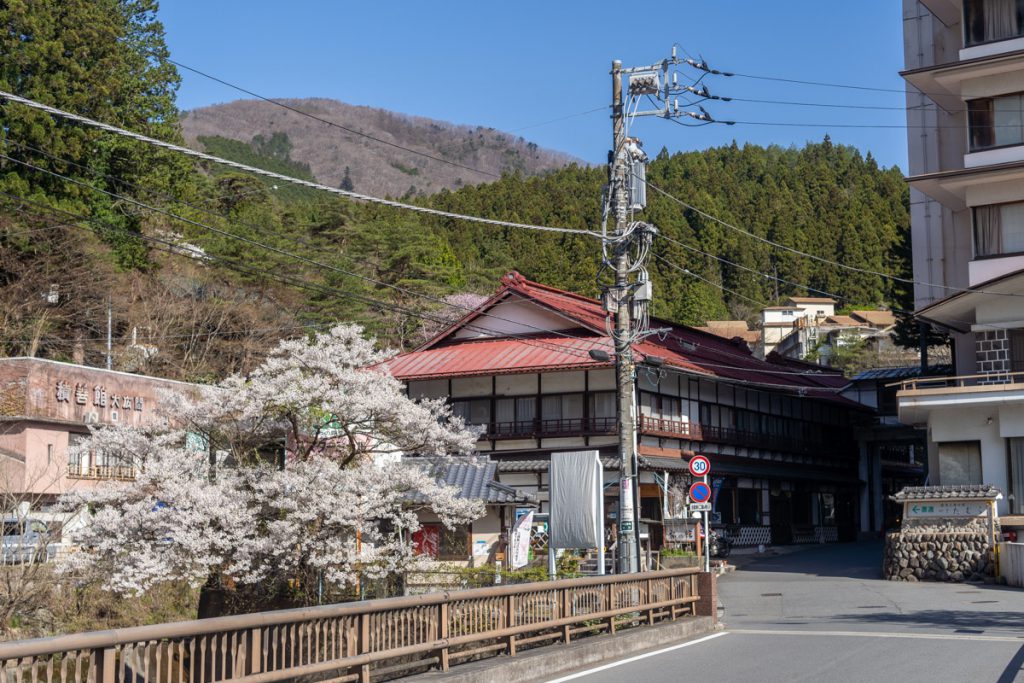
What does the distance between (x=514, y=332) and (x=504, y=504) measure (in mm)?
11182

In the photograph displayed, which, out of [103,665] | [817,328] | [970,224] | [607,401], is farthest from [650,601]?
[817,328]

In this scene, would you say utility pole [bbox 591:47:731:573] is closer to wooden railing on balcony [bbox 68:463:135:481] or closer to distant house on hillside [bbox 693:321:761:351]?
wooden railing on balcony [bbox 68:463:135:481]

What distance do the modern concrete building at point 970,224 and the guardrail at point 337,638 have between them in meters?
20.4

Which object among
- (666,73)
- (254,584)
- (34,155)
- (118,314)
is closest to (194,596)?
(254,584)

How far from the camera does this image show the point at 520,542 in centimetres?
2856

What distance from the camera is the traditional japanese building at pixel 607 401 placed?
36.6 metres

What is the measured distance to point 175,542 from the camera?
19.3 metres

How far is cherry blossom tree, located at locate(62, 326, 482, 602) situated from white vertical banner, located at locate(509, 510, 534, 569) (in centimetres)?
564

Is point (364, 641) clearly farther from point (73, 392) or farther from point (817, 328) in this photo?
point (817, 328)

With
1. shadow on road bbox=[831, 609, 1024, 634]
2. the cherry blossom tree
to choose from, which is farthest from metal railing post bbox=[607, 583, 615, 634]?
the cherry blossom tree

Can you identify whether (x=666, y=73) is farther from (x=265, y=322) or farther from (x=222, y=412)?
(x=265, y=322)

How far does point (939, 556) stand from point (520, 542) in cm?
1118

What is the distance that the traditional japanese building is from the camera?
120 feet

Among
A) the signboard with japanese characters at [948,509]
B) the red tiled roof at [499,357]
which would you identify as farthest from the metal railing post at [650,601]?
the red tiled roof at [499,357]
